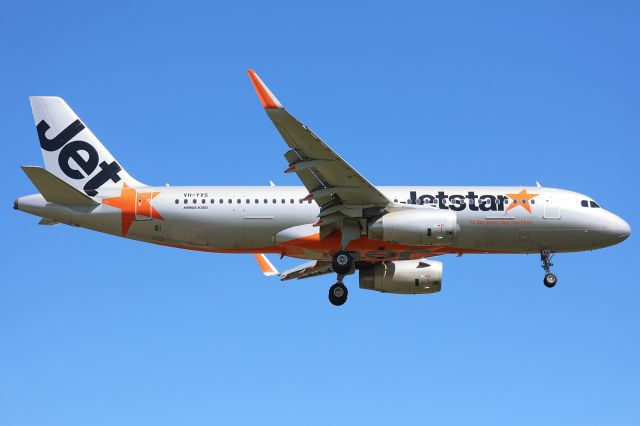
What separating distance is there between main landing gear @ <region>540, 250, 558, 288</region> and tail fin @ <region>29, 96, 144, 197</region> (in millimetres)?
17283

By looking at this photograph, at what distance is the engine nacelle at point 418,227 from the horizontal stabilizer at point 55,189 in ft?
39.0

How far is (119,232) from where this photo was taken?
43.7 meters

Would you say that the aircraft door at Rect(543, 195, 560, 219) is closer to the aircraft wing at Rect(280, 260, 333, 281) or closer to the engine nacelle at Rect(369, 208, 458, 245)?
the engine nacelle at Rect(369, 208, 458, 245)

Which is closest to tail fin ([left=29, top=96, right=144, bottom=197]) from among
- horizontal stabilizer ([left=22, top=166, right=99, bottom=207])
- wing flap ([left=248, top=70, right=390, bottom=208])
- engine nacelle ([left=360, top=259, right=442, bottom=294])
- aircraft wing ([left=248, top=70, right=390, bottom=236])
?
horizontal stabilizer ([left=22, top=166, right=99, bottom=207])

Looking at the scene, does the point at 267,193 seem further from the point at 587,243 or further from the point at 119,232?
the point at 587,243

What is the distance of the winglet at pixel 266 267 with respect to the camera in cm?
5050

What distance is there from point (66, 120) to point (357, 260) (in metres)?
13.9

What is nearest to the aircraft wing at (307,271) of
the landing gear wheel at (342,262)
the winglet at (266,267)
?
the winglet at (266,267)

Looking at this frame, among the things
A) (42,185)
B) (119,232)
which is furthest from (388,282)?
(42,185)

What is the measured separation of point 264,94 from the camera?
117 ft

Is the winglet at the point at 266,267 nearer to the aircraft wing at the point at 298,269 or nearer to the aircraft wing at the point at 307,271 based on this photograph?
the aircraft wing at the point at 298,269

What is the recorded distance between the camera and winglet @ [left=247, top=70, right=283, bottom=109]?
35.7m

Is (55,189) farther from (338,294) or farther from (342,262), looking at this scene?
(338,294)

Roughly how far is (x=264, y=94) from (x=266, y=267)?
53.4 feet
